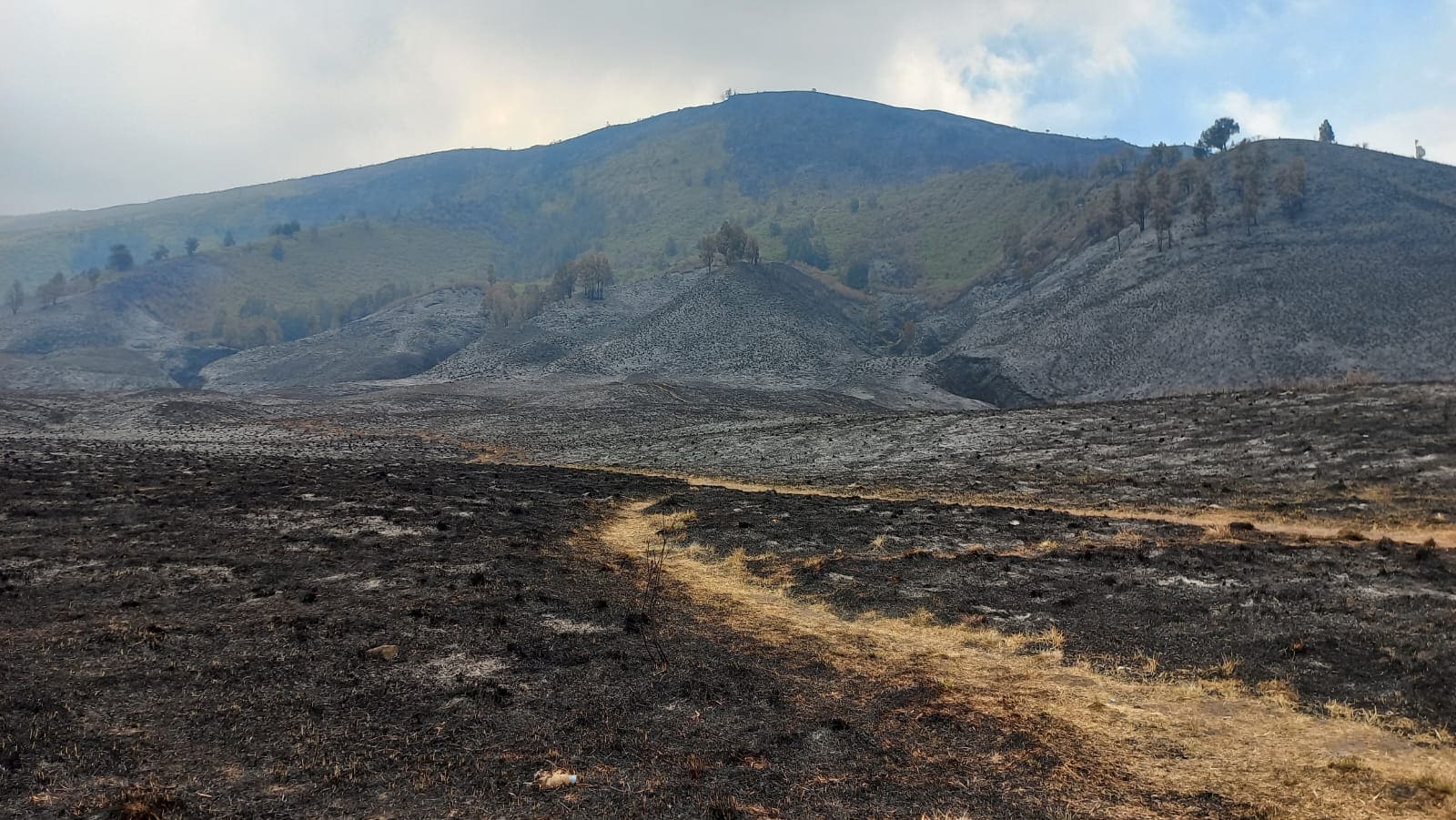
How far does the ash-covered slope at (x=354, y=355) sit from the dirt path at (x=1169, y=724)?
153828 mm

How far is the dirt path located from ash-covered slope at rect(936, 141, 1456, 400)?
3874 inches

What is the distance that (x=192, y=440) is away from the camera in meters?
64.8

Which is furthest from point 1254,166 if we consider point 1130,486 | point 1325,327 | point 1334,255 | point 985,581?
point 985,581

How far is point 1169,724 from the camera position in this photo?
13.5 m

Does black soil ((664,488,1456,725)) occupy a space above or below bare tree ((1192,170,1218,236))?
below

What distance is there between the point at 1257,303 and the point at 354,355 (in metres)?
177

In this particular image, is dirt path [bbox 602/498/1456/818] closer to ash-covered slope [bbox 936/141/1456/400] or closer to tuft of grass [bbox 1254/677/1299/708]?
tuft of grass [bbox 1254/677/1299/708]

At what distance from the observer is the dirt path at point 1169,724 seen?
10992mm

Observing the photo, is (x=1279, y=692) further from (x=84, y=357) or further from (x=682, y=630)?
(x=84, y=357)

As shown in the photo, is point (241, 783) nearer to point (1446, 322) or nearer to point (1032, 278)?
point (1446, 322)

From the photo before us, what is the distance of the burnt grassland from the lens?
35.0ft

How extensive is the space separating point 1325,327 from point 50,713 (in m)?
131

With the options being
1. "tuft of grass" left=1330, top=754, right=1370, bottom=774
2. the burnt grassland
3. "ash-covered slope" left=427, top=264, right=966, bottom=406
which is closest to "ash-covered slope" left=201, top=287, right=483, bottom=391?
"ash-covered slope" left=427, top=264, right=966, bottom=406

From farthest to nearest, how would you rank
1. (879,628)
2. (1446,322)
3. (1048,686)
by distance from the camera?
(1446,322) < (879,628) < (1048,686)
